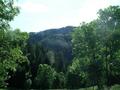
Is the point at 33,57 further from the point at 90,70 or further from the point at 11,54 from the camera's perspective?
the point at 11,54

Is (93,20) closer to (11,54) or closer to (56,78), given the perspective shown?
(11,54)

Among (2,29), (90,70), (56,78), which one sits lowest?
(56,78)

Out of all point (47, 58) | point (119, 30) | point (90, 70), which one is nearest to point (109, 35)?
point (119, 30)

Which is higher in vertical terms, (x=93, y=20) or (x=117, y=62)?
(x=93, y=20)

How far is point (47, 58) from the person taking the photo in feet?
447

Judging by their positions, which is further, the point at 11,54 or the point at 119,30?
the point at 119,30

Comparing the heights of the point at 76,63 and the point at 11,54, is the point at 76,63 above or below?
below

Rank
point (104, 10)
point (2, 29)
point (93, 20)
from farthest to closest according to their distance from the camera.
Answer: point (93, 20) → point (104, 10) → point (2, 29)

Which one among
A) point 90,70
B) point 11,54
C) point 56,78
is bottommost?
point 56,78

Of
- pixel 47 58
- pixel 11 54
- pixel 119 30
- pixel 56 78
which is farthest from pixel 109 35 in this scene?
pixel 47 58

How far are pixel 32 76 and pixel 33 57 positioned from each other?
8.01 meters

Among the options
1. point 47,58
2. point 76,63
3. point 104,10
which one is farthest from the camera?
point 47,58

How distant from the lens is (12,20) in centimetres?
2005

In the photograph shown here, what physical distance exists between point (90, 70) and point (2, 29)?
147 ft
